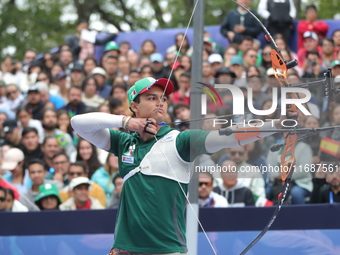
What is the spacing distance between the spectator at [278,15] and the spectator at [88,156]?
13.0 feet

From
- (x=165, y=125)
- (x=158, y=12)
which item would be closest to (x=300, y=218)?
(x=165, y=125)

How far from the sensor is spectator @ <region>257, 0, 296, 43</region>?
11.1 m

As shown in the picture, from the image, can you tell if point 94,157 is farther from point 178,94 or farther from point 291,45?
point 291,45

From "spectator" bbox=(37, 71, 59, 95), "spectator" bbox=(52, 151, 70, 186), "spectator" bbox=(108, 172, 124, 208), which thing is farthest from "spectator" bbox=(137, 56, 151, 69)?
"spectator" bbox=(108, 172, 124, 208)

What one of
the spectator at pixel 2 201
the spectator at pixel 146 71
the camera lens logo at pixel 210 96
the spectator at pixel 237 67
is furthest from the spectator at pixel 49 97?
the camera lens logo at pixel 210 96

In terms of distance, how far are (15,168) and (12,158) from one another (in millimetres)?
136

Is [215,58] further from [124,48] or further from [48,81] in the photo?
[48,81]

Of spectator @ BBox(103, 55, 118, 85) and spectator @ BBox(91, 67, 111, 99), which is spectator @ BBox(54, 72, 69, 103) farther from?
spectator @ BBox(103, 55, 118, 85)

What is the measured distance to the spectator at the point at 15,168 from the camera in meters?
8.73

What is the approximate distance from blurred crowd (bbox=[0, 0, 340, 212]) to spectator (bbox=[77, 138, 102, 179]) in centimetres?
1

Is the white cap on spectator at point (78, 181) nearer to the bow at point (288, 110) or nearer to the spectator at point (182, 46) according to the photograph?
the bow at point (288, 110)

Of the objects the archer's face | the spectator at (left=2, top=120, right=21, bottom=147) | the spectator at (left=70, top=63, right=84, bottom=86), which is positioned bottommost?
the archer's face

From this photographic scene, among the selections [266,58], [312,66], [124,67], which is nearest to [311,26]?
[266,58]

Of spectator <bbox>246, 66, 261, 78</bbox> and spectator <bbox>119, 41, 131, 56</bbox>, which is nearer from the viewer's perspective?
spectator <bbox>246, 66, 261, 78</bbox>
